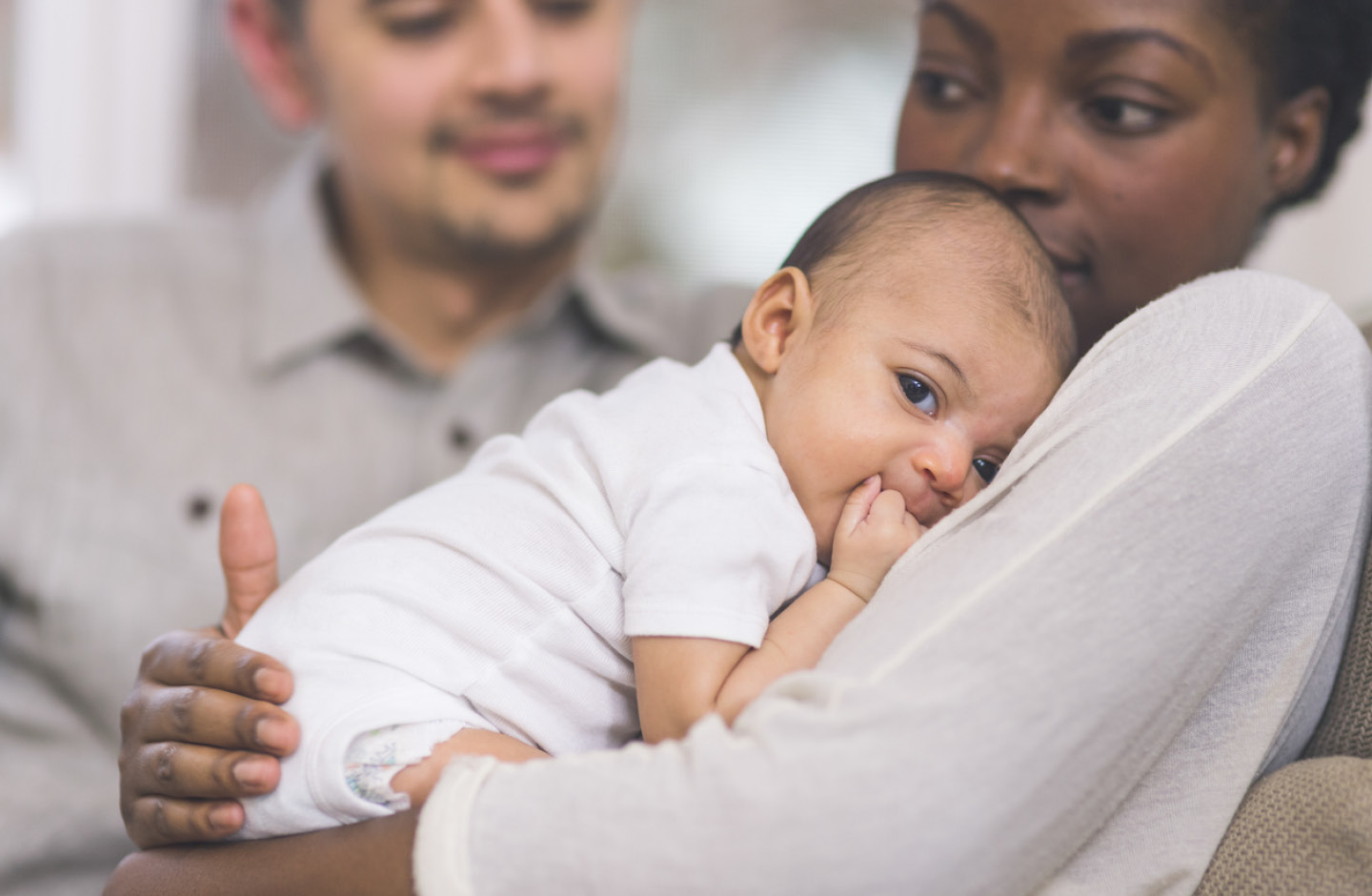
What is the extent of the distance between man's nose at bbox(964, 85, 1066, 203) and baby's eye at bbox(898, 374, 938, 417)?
292mm

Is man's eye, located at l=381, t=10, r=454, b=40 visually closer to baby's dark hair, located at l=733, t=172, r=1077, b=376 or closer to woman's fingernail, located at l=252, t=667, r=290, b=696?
baby's dark hair, located at l=733, t=172, r=1077, b=376

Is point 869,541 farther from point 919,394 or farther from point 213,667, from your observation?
point 213,667

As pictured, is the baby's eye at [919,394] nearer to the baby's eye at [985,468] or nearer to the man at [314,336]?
the baby's eye at [985,468]

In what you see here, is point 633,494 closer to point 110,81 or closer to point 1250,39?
point 1250,39

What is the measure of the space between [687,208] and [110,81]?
4.59 ft

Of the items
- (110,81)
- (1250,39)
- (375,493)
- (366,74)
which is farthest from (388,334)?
(110,81)

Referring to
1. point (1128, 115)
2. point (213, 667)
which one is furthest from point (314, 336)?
point (1128, 115)

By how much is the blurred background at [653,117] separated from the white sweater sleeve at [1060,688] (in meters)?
1.85

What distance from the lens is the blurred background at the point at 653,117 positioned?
260 centimetres

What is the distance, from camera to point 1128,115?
1076mm

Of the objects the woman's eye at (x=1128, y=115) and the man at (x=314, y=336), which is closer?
the woman's eye at (x=1128, y=115)

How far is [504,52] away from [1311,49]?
1070 millimetres

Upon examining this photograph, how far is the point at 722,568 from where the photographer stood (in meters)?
0.79

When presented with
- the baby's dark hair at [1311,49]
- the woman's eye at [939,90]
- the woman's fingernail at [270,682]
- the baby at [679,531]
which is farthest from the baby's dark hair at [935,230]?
the woman's fingernail at [270,682]
